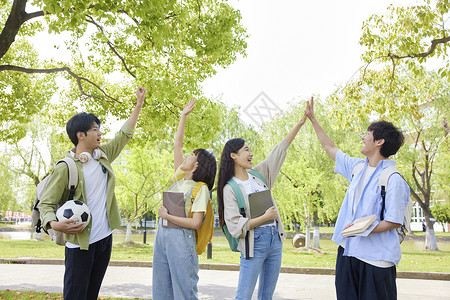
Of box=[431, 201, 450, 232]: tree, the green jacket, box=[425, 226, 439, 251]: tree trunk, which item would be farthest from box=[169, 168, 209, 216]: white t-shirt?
box=[431, 201, 450, 232]: tree

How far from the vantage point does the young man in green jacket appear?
10.3 ft

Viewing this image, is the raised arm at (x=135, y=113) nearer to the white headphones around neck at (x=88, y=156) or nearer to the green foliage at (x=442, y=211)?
the white headphones around neck at (x=88, y=156)

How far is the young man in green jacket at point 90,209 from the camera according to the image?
3.14 metres

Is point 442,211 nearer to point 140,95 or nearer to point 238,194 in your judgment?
point 238,194

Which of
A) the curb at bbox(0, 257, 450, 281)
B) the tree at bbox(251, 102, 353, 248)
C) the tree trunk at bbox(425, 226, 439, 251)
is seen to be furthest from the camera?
the tree trunk at bbox(425, 226, 439, 251)

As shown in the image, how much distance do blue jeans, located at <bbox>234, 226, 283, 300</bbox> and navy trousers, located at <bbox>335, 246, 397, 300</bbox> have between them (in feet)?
1.76

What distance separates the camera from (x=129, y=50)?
381 inches

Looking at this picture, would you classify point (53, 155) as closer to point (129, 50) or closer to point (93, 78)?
point (93, 78)

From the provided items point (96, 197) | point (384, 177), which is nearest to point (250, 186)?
point (384, 177)

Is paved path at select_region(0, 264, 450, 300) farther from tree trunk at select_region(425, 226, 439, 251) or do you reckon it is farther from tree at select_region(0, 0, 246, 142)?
tree trunk at select_region(425, 226, 439, 251)

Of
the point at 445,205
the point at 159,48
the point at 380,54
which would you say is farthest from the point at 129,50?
the point at 445,205

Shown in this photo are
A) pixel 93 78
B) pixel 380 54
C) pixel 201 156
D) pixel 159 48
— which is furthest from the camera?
pixel 93 78

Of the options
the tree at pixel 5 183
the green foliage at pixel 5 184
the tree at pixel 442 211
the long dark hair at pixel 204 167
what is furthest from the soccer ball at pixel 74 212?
the tree at pixel 442 211

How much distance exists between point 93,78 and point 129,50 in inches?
117
